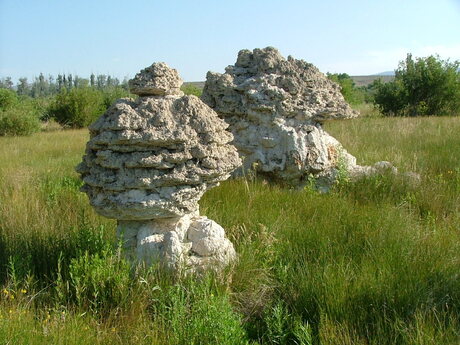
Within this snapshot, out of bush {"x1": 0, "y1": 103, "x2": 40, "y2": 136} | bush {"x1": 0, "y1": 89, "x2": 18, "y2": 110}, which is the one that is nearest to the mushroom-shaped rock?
bush {"x1": 0, "y1": 103, "x2": 40, "y2": 136}

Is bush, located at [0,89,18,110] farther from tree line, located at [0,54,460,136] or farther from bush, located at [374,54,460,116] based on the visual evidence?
bush, located at [374,54,460,116]

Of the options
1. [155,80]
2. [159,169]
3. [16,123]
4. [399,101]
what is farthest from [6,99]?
[159,169]

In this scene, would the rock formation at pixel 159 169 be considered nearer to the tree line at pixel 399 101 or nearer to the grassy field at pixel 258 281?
the grassy field at pixel 258 281

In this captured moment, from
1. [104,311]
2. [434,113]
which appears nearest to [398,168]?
[104,311]

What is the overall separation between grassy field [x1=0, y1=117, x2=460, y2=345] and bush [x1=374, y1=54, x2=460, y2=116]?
14.9m

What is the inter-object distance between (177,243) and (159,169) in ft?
1.91

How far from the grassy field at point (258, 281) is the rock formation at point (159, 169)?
0.22 m

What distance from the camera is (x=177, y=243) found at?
346 cm

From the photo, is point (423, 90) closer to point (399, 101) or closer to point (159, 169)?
point (399, 101)

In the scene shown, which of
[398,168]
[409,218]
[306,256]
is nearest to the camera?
[306,256]

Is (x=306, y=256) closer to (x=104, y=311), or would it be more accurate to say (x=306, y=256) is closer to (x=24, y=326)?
(x=104, y=311)

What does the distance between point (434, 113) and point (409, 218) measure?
15.9 metres

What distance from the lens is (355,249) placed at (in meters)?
3.80

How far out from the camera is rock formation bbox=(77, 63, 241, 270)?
3.38m
